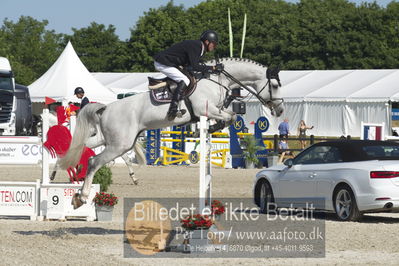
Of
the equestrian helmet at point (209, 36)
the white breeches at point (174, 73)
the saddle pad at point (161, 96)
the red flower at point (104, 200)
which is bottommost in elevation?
the red flower at point (104, 200)

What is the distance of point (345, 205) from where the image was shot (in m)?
14.1

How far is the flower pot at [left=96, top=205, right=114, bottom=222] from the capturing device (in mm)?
14164

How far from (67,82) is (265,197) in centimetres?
2419

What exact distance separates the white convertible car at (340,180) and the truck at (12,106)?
21420 mm

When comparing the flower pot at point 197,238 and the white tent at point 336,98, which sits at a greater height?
the white tent at point 336,98

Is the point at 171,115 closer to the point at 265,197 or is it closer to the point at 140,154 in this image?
the point at 140,154

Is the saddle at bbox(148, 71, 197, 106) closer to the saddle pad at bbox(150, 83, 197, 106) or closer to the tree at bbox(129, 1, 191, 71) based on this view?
the saddle pad at bbox(150, 83, 197, 106)

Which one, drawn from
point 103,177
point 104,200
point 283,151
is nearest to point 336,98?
point 283,151

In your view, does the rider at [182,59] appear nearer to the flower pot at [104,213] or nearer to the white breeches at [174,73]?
the white breeches at [174,73]

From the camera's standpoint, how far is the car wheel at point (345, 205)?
13.9 metres

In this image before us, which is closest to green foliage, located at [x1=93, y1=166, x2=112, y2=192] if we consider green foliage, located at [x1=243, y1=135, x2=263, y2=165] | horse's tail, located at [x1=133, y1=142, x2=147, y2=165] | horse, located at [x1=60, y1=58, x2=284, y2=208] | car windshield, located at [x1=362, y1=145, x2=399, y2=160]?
horse's tail, located at [x1=133, y1=142, x2=147, y2=165]

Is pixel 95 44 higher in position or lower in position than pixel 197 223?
higher

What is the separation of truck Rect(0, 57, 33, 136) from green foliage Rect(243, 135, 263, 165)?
1074 centimetres

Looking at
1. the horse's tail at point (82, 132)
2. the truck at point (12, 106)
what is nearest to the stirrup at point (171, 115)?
the horse's tail at point (82, 132)
